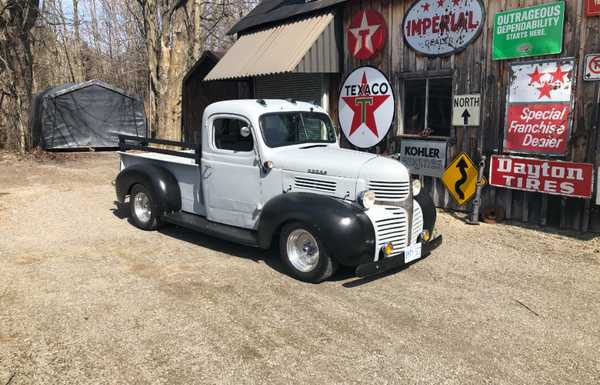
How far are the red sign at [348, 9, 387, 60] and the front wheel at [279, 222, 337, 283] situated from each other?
6.07m

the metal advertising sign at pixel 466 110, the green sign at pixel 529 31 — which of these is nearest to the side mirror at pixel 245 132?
the metal advertising sign at pixel 466 110

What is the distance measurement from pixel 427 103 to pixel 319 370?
6.99m

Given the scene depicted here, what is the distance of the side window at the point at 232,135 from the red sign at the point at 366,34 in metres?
4.95

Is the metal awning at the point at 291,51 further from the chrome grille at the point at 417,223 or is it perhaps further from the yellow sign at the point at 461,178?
the chrome grille at the point at 417,223

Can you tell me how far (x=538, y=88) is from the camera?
762cm

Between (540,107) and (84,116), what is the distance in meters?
17.2

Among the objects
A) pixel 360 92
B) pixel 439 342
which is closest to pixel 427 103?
pixel 360 92

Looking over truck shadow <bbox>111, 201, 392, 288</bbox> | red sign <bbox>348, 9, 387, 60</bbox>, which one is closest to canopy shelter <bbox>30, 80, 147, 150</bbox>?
truck shadow <bbox>111, 201, 392, 288</bbox>

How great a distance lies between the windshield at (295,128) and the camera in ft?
20.5

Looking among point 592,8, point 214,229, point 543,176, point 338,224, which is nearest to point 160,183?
point 214,229

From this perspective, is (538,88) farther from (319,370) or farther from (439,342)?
(319,370)

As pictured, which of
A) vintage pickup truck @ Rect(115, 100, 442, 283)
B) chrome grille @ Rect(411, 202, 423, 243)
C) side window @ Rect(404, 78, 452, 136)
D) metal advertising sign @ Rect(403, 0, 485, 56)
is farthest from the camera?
side window @ Rect(404, 78, 452, 136)

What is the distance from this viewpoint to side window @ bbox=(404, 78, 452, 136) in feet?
30.1

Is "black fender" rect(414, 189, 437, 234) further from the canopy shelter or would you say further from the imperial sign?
the canopy shelter
